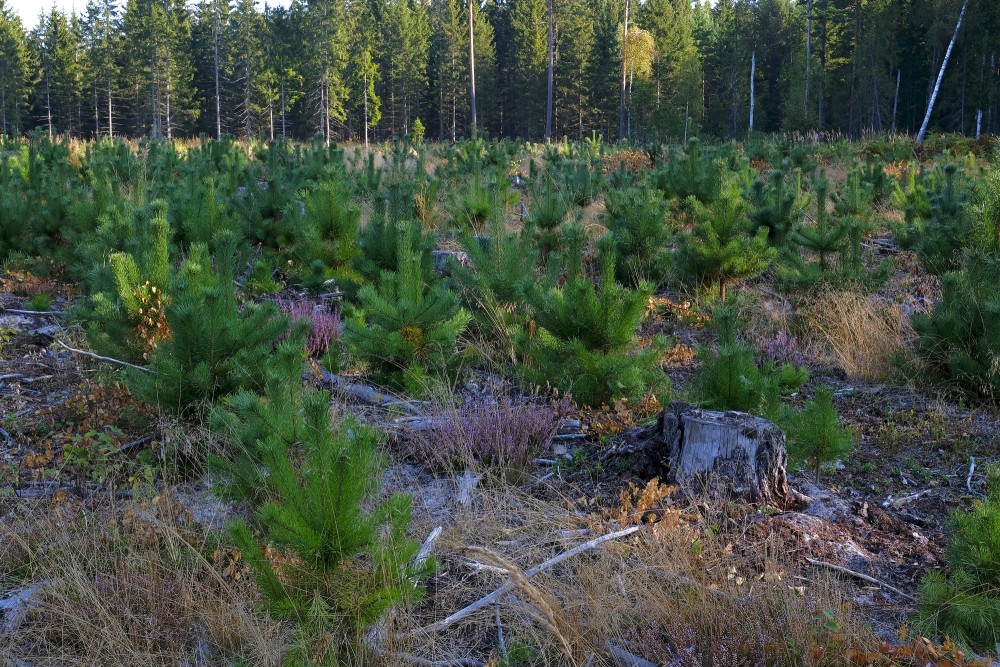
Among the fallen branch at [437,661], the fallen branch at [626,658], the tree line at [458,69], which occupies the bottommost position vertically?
the fallen branch at [437,661]

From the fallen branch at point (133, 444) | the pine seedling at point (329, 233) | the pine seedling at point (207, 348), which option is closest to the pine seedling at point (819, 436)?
the pine seedling at point (207, 348)

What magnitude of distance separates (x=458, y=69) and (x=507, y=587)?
5987 cm

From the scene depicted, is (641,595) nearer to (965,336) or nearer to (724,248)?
(965,336)

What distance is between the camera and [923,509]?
3.98 metres

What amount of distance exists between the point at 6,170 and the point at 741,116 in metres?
52.4

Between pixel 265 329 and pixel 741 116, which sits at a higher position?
pixel 741 116

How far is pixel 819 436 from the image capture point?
13.3 feet

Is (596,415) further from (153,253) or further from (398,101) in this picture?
(398,101)

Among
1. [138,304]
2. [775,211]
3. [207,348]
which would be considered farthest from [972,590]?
[775,211]

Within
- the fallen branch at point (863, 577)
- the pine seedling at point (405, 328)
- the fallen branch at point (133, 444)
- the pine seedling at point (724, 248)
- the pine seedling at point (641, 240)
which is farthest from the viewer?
the pine seedling at point (641, 240)

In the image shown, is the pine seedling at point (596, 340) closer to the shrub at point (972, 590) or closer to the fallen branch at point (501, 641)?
the fallen branch at point (501, 641)

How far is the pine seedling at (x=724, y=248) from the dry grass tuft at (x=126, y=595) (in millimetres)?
5683

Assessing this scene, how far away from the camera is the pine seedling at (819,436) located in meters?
4.02

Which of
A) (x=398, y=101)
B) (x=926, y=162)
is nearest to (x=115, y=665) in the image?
(x=926, y=162)
